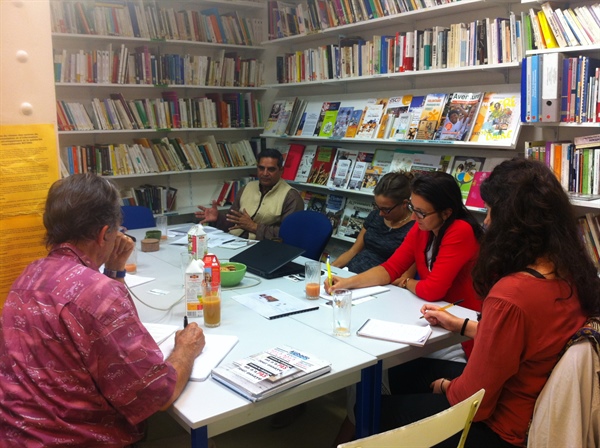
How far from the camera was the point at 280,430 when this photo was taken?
8.96ft

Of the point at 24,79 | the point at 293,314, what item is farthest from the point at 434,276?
the point at 24,79

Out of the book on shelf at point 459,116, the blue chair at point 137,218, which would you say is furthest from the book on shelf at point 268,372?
the blue chair at point 137,218

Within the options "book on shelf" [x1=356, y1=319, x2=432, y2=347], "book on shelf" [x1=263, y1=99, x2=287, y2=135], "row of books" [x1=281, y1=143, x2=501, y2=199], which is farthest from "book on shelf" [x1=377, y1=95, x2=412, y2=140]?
"book on shelf" [x1=356, y1=319, x2=432, y2=347]

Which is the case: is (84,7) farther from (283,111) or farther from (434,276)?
Answer: (434,276)

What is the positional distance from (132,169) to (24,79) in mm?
3076

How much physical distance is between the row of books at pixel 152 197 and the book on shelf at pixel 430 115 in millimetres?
2288

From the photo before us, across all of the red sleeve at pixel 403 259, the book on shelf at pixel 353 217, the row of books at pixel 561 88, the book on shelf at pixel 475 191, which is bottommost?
the book on shelf at pixel 353 217

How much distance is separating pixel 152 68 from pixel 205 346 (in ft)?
11.2

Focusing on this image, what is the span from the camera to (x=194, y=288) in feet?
6.79

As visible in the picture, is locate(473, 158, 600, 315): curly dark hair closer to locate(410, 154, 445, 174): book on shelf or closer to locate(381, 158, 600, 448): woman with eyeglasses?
locate(381, 158, 600, 448): woman with eyeglasses

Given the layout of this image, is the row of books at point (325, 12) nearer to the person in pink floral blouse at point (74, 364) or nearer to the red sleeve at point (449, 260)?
the red sleeve at point (449, 260)

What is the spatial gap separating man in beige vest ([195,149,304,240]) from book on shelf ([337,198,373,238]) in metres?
0.55

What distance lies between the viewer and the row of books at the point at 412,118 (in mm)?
3404

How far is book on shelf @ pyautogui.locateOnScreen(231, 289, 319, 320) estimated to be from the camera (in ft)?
7.02
